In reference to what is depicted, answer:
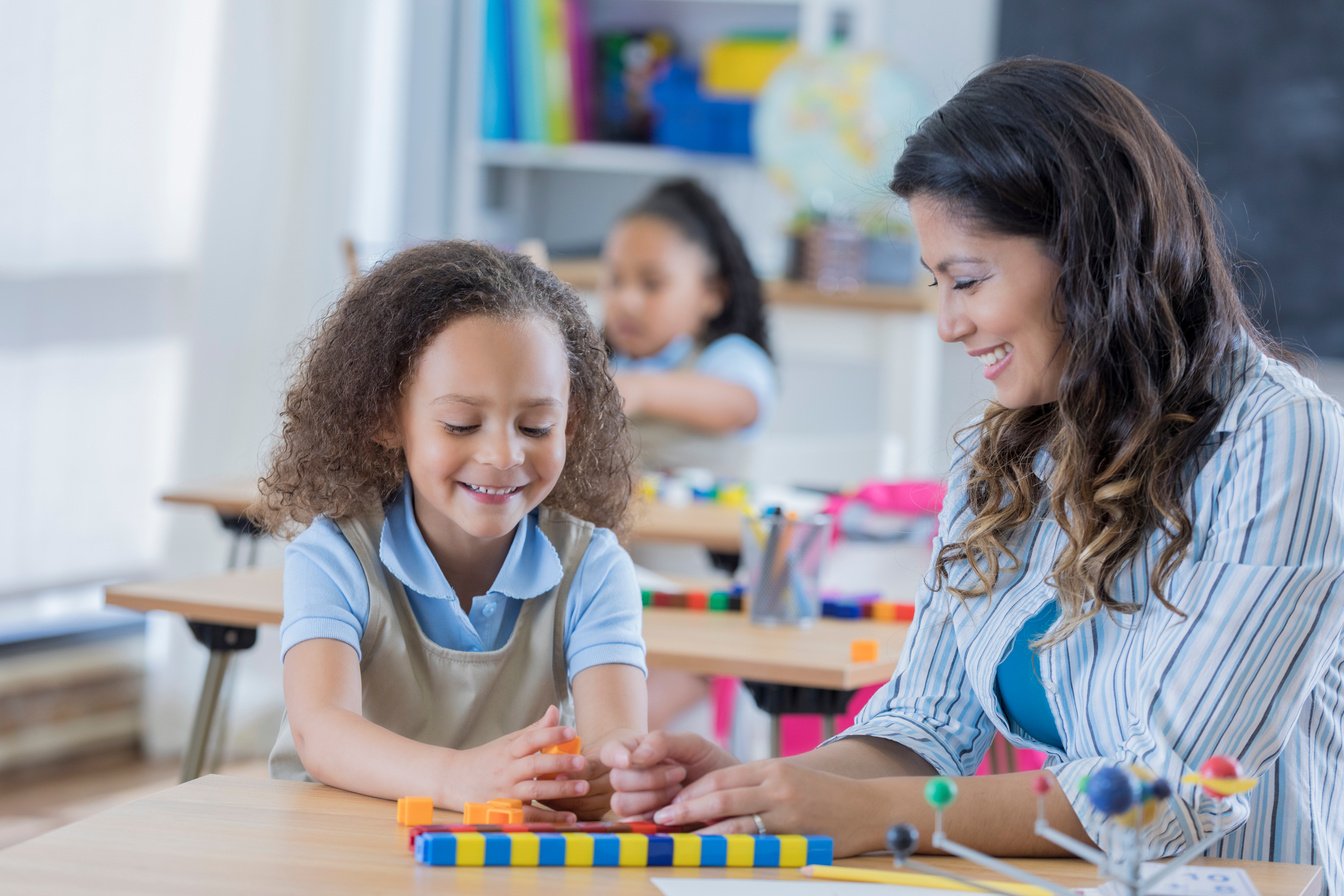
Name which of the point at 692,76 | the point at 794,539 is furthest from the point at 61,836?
the point at 692,76

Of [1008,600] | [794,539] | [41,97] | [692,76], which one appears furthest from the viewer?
[692,76]

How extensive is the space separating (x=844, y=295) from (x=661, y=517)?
5.12 feet

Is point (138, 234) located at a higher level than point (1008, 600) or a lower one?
higher

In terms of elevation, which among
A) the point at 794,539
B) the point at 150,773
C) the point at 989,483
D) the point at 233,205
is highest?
the point at 233,205

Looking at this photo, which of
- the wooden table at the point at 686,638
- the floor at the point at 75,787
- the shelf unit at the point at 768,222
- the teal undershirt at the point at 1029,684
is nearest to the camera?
the teal undershirt at the point at 1029,684

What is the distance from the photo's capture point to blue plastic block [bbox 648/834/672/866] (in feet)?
3.60

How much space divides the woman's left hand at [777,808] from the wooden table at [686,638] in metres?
0.67

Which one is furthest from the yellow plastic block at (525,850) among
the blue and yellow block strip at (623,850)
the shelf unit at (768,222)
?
the shelf unit at (768,222)

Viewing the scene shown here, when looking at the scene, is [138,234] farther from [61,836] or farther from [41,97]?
[61,836]

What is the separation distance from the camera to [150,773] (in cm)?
357

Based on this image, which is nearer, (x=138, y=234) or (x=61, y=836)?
(x=61, y=836)

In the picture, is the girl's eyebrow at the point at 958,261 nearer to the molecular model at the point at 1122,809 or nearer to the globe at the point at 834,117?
the molecular model at the point at 1122,809

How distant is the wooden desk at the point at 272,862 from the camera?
102 cm

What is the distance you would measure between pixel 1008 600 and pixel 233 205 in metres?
2.75
